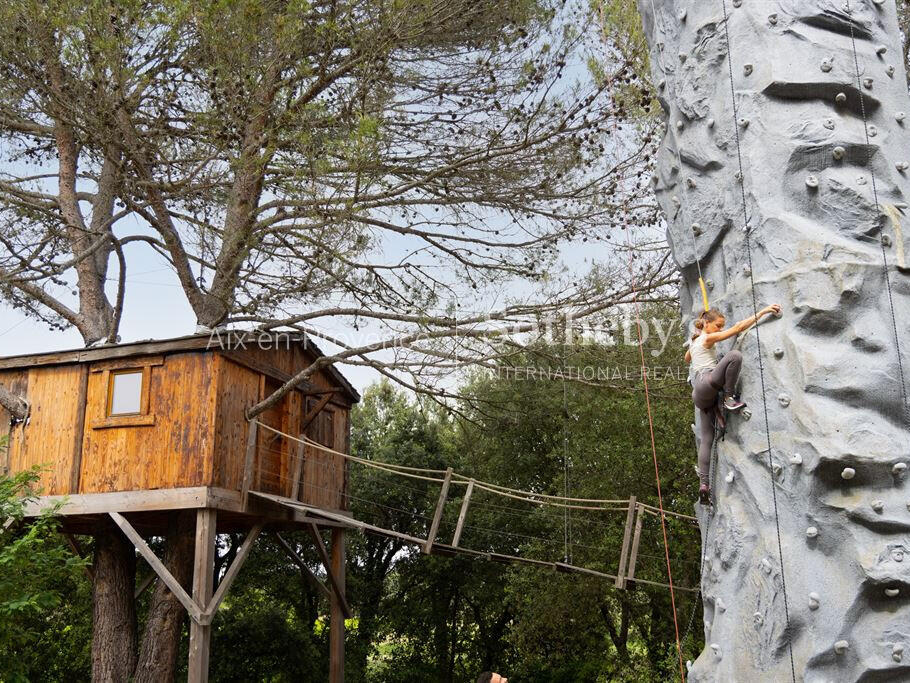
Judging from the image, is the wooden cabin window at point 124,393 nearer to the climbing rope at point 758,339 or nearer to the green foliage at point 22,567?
the green foliage at point 22,567

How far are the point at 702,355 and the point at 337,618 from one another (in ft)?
30.1

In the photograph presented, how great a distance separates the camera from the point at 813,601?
3617 millimetres

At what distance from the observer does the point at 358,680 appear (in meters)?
17.0

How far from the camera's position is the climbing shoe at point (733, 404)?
4094 mm

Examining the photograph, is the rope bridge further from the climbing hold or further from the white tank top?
the climbing hold

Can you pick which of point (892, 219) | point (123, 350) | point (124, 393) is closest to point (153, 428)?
point (124, 393)

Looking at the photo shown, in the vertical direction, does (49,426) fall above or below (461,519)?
above

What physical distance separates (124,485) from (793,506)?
25.3 ft

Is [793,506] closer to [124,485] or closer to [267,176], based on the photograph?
[124,485]

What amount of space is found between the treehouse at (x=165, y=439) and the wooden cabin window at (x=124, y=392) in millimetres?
11

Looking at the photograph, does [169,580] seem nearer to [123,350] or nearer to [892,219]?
[123,350]

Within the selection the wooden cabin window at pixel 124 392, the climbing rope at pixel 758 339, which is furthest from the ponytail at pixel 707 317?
the wooden cabin window at pixel 124 392

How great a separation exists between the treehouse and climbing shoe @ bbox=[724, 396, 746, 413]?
6.52 meters

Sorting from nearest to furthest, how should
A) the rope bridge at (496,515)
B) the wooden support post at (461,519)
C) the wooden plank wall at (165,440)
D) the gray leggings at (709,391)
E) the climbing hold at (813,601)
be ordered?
1. the climbing hold at (813,601)
2. the gray leggings at (709,391)
3. the wooden support post at (461,519)
4. the rope bridge at (496,515)
5. the wooden plank wall at (165,440)
